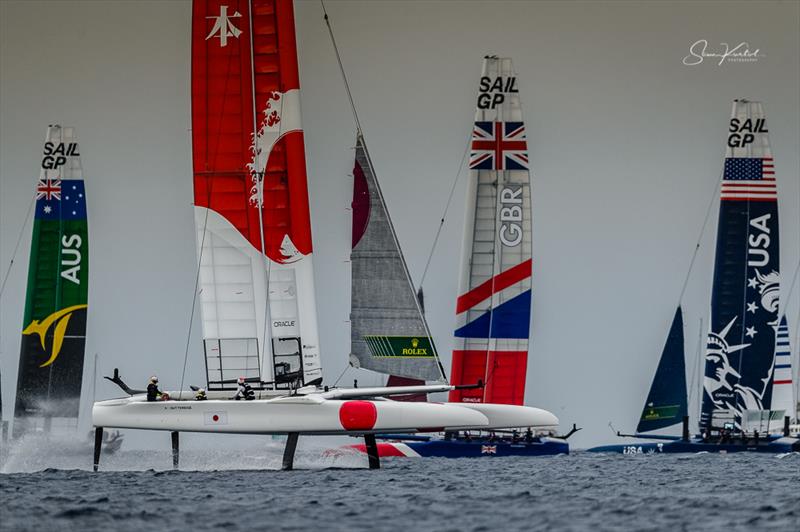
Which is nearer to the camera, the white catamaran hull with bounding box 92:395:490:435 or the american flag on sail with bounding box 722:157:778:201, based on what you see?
the white catamaran hull with bounding box 92:395:490:435

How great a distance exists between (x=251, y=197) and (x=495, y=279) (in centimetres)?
1008

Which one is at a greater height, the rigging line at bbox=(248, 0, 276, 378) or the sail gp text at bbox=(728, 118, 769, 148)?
the sail gp text at bbox=(728, 118, 769, 148)

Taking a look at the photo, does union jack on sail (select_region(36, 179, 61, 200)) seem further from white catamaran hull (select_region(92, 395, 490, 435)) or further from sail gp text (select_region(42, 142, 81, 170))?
white catamaran hull (select_region(92, 395, 490, 435))

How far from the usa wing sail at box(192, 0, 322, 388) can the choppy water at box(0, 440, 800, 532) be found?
77.5 inches

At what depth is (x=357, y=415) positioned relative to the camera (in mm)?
21250

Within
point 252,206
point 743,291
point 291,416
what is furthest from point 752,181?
point 291,416

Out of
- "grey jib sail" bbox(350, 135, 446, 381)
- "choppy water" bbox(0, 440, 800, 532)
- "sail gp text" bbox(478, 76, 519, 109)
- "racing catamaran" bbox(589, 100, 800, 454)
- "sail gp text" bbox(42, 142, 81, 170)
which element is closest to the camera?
"choppy water" bbox(0, 440, 800, 532)

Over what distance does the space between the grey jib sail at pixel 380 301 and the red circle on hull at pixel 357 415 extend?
468 cm

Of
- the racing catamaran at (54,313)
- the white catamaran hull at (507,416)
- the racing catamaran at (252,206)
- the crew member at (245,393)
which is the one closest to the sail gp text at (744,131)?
the racing catamaran at (54,313)

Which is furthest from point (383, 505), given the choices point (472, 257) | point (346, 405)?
point (472, 257)

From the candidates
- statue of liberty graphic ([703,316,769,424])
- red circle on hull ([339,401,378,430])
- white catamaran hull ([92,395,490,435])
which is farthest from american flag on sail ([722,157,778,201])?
red circle on hull ([339,401,378,430])

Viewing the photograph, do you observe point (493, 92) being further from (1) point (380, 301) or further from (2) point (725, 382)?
(2) point (725, 382)

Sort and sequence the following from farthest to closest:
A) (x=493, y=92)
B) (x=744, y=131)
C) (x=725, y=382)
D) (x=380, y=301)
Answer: (x=744, y=131) < (x=725, y=382) < (x=493, y=92) < (x=380, y=301)

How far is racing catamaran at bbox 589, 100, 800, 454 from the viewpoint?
1457 inches
